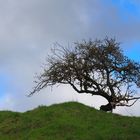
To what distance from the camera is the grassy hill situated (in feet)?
69.8

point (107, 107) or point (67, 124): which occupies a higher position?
point (107, 107)

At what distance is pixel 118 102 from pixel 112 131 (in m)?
Result: 8.79

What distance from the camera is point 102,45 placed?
3153 centimetres

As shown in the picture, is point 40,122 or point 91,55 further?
point 91,55

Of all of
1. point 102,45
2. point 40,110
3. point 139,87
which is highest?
point 102,45

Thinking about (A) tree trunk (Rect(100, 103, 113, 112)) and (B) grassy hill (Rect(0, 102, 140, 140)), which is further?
(A) tree trunk (Rect(100, 103, 113, 112))

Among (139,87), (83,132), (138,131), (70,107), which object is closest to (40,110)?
(70,107)

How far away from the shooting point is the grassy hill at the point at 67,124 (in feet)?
69.8

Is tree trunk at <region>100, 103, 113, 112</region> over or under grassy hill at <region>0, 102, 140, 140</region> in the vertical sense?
over

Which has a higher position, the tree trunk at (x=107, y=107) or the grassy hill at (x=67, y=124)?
the tree trunk at (x=107, y=107)

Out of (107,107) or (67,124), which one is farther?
(107,107)

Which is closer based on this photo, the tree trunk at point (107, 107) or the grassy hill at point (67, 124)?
the grassy hill at point (67, 124)

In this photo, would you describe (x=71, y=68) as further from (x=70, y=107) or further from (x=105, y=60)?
(x=70, y=107)

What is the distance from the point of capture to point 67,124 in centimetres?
2280
